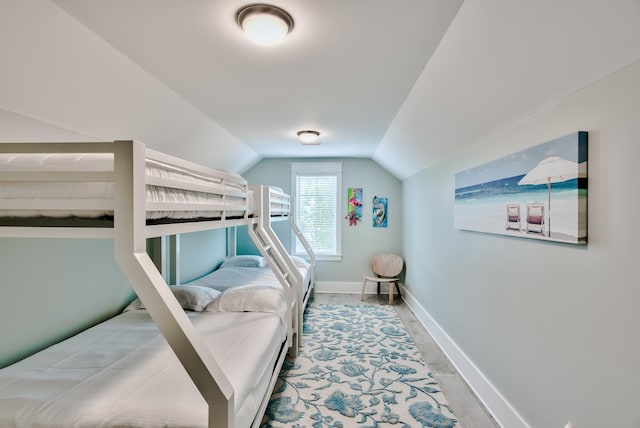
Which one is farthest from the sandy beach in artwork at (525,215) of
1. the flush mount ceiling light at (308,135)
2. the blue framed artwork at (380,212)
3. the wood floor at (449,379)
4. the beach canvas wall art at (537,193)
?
the blue framed artwork at (380,212)

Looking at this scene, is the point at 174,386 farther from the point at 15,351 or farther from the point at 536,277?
the point at 536,277

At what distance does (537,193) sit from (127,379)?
2276mm

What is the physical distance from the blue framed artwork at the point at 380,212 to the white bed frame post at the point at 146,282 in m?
4.57

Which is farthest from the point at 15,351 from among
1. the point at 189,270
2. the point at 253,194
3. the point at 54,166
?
the point at 189,270

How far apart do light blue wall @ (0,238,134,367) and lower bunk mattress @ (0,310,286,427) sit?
17 centimetres

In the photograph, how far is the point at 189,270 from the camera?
13.9 ft

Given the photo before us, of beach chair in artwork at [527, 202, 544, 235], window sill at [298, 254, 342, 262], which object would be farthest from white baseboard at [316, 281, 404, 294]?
beach chair in artwork at [527, 202, 544, 235]

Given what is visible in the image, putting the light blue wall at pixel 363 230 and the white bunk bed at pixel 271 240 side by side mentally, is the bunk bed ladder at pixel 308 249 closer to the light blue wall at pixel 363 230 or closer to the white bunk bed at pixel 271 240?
the light blue wall at pixel 363 230

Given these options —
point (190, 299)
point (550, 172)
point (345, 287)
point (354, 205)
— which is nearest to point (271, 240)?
point (190, 299)

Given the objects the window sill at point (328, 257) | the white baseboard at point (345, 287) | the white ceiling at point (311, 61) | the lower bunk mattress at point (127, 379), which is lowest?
the white baseboard at point (345, 287)

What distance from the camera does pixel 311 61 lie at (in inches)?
82.1

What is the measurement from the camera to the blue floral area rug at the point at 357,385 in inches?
86.7

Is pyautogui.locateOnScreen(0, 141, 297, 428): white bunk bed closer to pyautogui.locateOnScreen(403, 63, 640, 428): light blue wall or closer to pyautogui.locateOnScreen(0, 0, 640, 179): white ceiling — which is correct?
pyautogui.locateOnScreen(0, 0, 640, 179): white ceiling

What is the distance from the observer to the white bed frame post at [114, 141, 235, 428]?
1.14 metres
